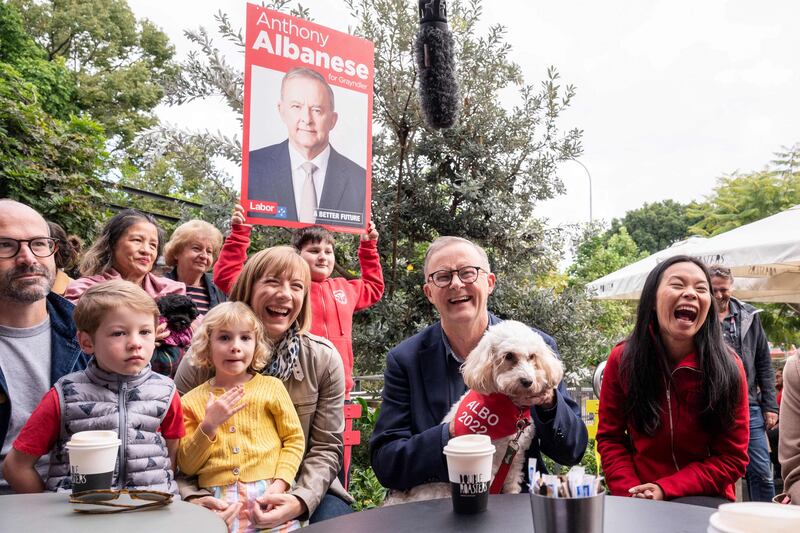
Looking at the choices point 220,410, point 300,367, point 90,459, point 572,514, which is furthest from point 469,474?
point 300,367

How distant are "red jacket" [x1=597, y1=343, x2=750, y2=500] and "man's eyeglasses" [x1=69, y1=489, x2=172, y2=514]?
207 cm

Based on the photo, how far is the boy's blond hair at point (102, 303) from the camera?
7.52 feet

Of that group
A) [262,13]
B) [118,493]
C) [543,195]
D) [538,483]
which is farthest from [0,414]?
[543,195]

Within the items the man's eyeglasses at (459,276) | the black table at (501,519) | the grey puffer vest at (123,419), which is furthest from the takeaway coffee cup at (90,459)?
the man's eyeglasses at (459,276)

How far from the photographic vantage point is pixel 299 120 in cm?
375

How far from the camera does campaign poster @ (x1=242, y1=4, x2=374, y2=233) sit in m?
3.55

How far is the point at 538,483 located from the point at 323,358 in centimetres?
168

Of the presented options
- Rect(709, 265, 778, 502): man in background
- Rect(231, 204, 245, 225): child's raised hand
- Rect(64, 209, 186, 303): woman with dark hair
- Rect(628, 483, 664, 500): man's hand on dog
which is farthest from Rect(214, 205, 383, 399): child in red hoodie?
Rect(709, 265, 778, 502): man in background

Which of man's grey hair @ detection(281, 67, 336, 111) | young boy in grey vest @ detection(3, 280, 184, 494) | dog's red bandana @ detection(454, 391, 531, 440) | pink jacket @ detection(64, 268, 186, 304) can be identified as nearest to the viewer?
young boy in grey vest @ detection(3, 280, 184, 494)

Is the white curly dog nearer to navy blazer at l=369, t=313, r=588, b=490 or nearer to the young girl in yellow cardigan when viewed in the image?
navy blazer at l=369, t=313, r=588, b=490

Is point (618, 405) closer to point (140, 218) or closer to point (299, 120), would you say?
point (299, 120)

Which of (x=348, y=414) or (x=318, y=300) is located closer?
(x=348, y=414)

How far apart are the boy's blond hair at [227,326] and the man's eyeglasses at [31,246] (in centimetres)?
71

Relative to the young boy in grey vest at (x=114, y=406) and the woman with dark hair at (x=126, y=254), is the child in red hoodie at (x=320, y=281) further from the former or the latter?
the young boy in grey vest at (x=114, y=406)
